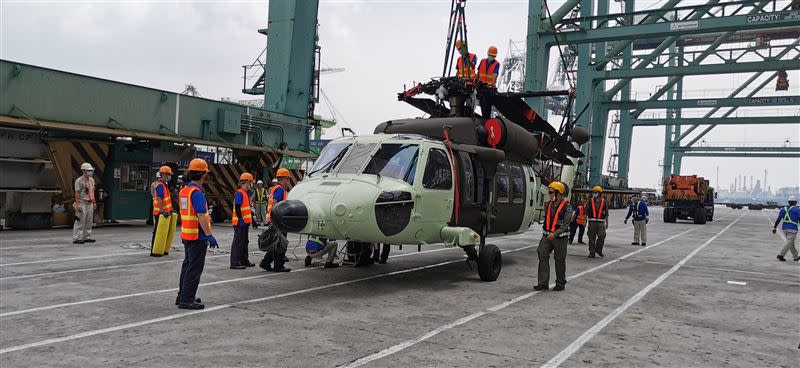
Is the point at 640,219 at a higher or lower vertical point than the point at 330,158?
lower

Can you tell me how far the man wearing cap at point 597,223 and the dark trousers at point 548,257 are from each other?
544 cm

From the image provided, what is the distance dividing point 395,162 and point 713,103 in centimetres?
4400

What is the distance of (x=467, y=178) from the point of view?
9.21 m

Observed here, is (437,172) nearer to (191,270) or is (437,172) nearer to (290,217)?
(290,217)

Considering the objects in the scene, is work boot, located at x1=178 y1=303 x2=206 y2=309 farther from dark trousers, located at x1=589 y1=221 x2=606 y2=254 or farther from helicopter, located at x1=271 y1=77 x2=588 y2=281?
dark trousers, located at x1=589 y1=221 x2=606 y2=254

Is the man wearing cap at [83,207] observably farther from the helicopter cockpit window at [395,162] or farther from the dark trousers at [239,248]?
the helicopter cockpit window at [395,162]

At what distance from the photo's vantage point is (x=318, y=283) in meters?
8.73

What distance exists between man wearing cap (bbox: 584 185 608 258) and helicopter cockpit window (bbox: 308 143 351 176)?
788 centimetres

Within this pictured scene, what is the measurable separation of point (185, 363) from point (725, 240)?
69.7ft

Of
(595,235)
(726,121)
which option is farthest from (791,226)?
(726,121)

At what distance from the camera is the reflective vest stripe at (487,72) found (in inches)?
448

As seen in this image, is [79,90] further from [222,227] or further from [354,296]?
[354,296]

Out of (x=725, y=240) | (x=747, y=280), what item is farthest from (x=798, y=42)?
(x=747, y=280)

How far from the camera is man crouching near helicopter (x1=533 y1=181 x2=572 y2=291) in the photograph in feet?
29.2
